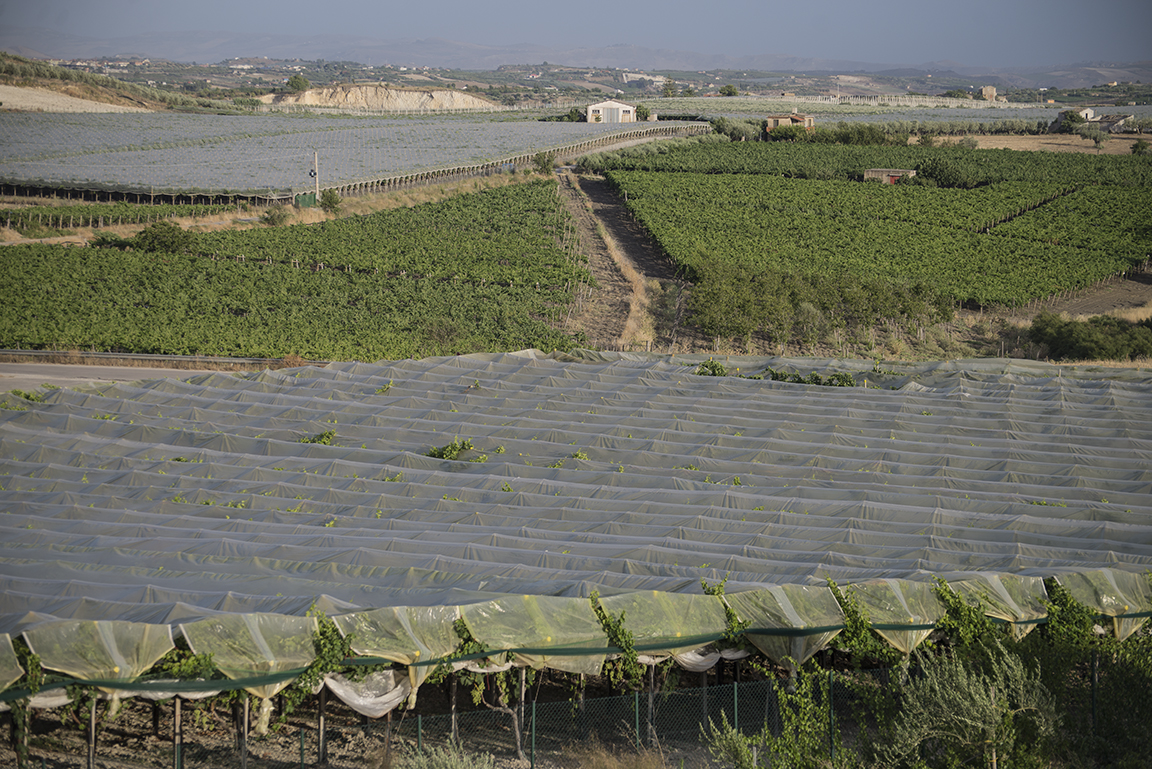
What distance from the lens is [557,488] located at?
1883cm

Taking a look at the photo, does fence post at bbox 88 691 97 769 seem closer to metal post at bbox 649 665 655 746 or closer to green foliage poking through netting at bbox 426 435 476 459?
metal post at bbox 649 665 655 746

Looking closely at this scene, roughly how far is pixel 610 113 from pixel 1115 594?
448 ft

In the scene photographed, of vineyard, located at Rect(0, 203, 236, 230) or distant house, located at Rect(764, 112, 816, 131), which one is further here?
distant house, located at Rect(764, 112, 816, 131)

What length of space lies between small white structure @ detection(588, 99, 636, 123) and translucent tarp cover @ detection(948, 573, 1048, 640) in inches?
5308

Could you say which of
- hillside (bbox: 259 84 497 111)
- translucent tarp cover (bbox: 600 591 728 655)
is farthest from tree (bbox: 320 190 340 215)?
hillside (bbox: 259 84 497 111)

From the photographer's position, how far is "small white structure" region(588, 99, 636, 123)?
141125 millimetres

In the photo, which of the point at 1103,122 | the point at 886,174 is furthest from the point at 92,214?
the point at 1103,122

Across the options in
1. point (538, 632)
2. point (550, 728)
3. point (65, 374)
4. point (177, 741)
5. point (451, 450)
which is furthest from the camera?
point (65, 374)

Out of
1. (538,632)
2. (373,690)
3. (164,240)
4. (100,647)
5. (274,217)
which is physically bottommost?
(373,690)

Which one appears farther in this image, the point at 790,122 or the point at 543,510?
the point at 790,122

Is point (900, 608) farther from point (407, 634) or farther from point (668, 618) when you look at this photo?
point (407, 634)

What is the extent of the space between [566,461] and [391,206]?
183ft

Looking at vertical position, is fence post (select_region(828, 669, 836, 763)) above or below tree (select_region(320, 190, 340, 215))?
below

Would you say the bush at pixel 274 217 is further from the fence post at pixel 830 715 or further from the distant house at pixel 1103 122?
the distant house at pixel 1103 122
